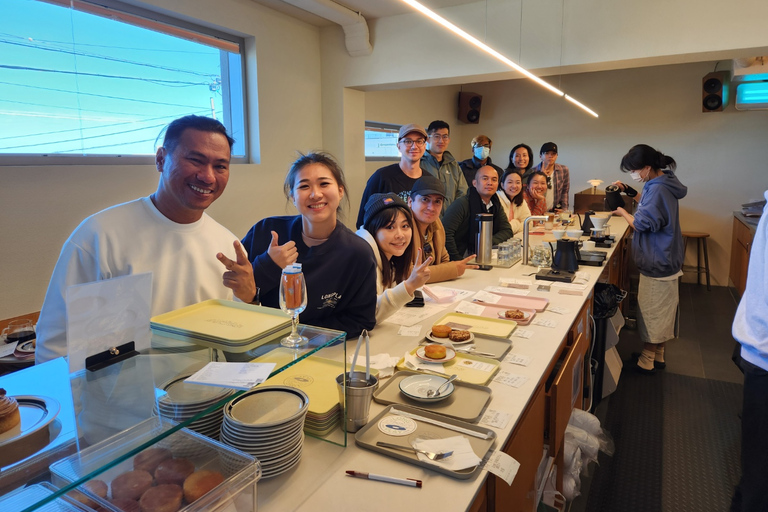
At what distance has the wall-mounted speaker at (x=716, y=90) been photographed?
6.52 m

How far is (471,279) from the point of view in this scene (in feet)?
9.96

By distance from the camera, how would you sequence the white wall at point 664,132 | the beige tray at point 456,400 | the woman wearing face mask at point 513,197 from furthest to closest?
the white wall at point 664,132
the woman wearing face mask at point 513,197
the beige tray at point 456,400

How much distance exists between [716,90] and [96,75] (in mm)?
7376

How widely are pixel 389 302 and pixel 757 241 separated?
4.58 feet

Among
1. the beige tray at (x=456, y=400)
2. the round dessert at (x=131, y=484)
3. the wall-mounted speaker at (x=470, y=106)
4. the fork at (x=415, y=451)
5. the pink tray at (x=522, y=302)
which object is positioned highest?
the wall-mounted speaker at (x=470, y=106)

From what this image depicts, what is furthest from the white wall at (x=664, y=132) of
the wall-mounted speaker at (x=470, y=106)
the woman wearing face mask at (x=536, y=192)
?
the woman wearing face mask at (x=536, y=192)

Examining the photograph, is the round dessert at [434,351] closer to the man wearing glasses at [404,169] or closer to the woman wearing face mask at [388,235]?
the woman wearing face mask at [388,235]

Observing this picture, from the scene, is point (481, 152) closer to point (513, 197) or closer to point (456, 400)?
point (513, 197)

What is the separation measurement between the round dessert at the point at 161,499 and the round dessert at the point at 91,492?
7cm

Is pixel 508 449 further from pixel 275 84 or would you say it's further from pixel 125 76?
pixel 275 84

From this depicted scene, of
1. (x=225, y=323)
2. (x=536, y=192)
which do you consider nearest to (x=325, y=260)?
(x=225, y=323)

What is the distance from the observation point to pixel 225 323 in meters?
1.17

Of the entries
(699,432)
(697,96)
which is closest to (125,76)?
(699,432)

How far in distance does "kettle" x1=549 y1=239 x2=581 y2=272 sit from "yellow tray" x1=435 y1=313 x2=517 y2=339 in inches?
48.7
